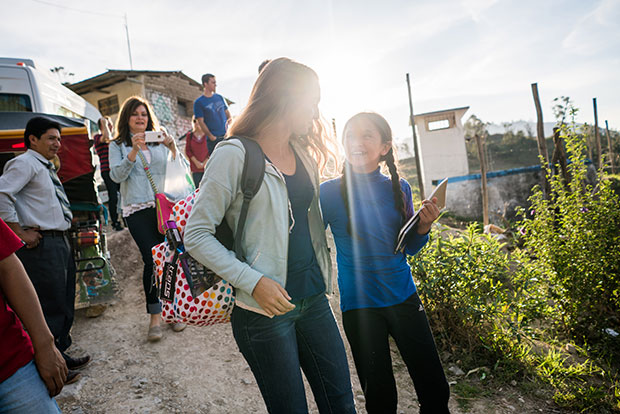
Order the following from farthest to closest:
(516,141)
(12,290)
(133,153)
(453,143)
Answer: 1. (516,141)
2. (453,143)
3. (133,153)
4. (12,290)

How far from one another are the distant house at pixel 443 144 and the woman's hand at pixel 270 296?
782 inches

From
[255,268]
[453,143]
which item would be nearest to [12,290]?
[255,268]

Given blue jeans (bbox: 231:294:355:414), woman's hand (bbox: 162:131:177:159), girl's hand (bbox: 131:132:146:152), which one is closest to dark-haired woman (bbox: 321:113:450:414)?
blue jeans (bbox: 231:294:355:414)

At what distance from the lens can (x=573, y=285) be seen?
4.09 meters

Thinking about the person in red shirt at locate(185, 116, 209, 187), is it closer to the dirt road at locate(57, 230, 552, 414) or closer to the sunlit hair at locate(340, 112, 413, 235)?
the dirt road at locate(57, 230, 552, 414)

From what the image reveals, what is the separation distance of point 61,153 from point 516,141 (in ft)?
145

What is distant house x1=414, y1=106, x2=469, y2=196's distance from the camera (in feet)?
65.6

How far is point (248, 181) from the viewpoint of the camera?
1372 mm

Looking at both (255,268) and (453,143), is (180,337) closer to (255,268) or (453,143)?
(255,268)

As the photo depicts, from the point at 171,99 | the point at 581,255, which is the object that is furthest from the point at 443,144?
the point at 581,255

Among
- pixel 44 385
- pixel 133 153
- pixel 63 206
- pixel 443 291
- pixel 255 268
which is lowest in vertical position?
pixel 443 291

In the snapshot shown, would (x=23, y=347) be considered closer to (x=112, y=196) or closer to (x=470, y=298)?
(x=470, y=298)

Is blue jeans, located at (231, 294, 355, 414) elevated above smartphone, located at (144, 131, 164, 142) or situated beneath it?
situated beneath

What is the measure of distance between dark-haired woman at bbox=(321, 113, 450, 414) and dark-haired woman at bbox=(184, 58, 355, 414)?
487mm
